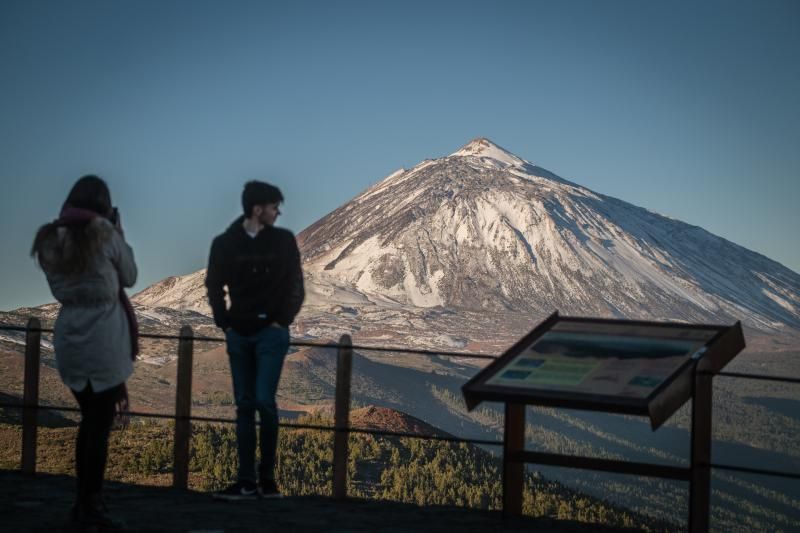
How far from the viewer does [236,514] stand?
26.3 ft

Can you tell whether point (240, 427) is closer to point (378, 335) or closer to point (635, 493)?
point (635, 493)

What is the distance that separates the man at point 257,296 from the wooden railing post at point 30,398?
7.43 ft

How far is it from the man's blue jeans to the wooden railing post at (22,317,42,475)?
2.31m

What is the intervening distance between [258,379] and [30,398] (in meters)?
2.76

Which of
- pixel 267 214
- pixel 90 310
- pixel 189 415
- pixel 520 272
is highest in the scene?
pixel 520 272

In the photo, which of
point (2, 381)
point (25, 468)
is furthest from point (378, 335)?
point (25, 468)

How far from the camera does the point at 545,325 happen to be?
8594mm

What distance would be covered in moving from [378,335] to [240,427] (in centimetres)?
15224

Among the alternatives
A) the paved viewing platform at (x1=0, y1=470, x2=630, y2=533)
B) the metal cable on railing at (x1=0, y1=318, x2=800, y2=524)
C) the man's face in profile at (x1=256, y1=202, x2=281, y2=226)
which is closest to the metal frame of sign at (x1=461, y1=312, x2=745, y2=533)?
the metal cable on railing at (x1=0, y1=318, x2=800, y2=524)

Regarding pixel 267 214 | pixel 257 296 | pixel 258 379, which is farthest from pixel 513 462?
pixel 267 214

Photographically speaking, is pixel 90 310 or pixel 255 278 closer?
pixel 90 310

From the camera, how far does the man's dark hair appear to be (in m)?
8.32

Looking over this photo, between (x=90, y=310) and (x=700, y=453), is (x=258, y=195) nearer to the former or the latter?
(x=90, y=310)

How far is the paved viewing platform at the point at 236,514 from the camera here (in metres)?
7.58
